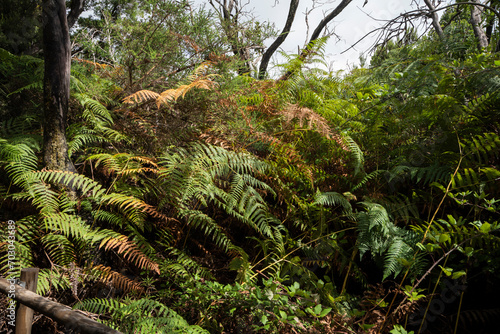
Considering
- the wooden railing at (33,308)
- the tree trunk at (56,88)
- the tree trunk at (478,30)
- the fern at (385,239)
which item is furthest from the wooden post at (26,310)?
the tree trunk at (478,30)

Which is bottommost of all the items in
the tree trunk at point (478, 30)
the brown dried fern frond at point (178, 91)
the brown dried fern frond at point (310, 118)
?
the brown dried fern frond at point (310, 118)

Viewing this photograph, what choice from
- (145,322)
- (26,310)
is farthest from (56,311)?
(145,322)

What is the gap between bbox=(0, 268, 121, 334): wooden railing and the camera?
136 centimetres

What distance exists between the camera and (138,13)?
369 cm

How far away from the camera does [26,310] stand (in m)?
1.61

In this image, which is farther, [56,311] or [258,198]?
[258,198]

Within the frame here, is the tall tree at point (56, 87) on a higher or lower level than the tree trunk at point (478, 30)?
lower

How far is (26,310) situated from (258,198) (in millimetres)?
1494

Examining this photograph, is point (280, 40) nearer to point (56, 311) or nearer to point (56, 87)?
point (56, 87)

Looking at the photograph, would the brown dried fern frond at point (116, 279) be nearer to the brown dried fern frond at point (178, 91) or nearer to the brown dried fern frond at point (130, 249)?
the brown dried fern frond at point (130, 249)

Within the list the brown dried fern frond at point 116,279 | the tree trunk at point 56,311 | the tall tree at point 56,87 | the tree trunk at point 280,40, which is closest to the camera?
the tree trunk at point 56,311

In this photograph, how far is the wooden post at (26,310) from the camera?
161 cm

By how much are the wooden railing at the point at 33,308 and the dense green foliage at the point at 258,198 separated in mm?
121

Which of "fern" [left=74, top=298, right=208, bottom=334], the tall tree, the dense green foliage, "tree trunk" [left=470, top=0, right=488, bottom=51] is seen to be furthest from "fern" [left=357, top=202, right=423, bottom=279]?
"tree trunk" [left=470, top=0, right=488, bottom=51]
